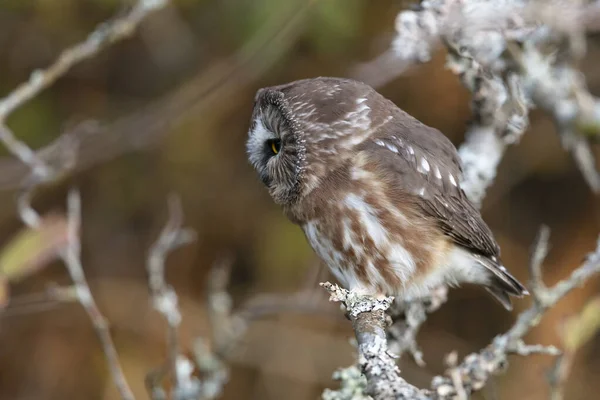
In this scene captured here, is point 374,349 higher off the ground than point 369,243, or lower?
lower

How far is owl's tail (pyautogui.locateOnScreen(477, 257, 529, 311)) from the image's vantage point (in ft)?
9.93

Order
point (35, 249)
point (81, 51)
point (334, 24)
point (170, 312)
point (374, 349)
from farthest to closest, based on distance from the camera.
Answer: point (334, 24)
point (81, 51)
point (35, 249)
point (170, 312)
point (374, 349)

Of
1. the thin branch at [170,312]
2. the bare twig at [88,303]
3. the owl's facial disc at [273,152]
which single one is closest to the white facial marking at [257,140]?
the owl's facial disc at [273,152]

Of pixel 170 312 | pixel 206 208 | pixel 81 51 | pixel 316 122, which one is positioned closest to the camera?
pixel 170 312

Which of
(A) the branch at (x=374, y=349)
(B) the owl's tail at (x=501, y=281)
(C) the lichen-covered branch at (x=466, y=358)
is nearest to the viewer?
(A) the branch at (x=374, y=349)

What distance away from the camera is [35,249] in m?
2.93

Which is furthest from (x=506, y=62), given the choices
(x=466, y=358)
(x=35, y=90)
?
(x=35, y=90)

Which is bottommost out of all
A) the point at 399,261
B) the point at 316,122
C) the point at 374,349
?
the point at 374,349

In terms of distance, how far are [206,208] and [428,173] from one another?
7.65ft

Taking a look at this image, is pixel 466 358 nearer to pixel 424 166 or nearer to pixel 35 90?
pixel 424 166

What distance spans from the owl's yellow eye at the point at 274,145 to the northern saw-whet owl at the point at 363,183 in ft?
0.04

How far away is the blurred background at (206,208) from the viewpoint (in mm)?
4609

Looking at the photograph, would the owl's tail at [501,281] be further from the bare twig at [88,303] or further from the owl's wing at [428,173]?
the bare twig at [88,303]

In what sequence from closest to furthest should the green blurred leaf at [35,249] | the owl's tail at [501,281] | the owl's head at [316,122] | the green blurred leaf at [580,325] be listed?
1. the green blurred leaf at [580,325]
2. the owl's head at [316,122]
3. the green blurred leaf at [35,249]
4. the owl's tail at [501,281]
